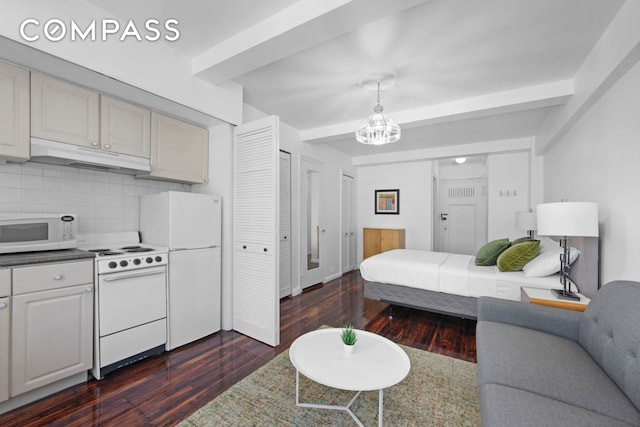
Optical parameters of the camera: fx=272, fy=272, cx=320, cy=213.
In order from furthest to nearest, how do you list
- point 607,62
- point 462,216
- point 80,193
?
point 462,216, point 80,193, point 607,62

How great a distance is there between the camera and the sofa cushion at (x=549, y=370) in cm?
111

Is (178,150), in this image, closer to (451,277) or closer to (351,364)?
(351,364)

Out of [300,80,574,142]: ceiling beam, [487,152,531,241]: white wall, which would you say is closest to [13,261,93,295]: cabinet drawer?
[300,80,574,142]: ceiling beam

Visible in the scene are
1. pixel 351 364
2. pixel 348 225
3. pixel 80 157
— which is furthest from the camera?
pixel 348 225

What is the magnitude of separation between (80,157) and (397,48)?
2.61m

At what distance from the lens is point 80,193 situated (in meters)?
2.43

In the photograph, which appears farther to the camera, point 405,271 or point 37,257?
point 405,271

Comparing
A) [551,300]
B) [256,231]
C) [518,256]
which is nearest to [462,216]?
[518,256]

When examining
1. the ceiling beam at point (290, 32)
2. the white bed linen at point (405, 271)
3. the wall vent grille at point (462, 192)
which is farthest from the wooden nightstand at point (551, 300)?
the wall vent grille at point (462, 192)

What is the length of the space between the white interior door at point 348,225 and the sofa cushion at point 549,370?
3964 mm

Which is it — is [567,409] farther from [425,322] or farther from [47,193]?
[47,193]

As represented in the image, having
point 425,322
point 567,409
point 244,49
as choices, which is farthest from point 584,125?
point 244,49

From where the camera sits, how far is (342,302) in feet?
12.6

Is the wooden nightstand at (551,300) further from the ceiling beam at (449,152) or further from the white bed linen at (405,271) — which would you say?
the ceiling beam at (449,152)
